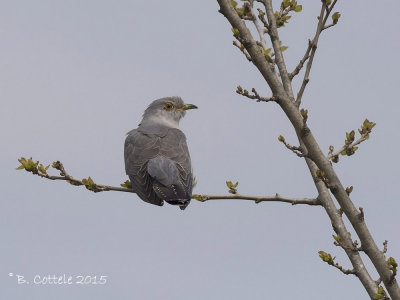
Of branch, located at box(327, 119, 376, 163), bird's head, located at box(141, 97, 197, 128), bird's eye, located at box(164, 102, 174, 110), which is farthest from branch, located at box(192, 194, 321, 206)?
bird's eye, located at box(164, 102, 174, 110)

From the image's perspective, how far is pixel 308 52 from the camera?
6973 millimetres

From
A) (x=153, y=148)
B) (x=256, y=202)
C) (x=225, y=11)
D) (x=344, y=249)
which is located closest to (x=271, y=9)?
(x=225, y=11)

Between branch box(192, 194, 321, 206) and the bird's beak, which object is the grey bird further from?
branch box(192, 194, 321, 206)

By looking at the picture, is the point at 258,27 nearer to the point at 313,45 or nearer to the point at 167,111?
the point at 313,45

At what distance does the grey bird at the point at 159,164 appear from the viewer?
9.45 m

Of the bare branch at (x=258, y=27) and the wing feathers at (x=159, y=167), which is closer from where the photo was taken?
the bare branch at (x=258, y=27)

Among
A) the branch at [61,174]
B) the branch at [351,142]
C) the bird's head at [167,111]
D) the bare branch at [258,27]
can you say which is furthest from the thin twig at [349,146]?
the bird's head at [167,111]

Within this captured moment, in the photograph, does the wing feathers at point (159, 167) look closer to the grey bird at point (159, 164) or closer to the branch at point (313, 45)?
the grey bird at point (159, 164)

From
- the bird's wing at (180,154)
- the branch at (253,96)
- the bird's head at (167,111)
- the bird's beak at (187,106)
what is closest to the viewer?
the branch at (253,96)

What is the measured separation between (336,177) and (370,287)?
1287 millimetres

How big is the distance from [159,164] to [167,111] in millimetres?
3182

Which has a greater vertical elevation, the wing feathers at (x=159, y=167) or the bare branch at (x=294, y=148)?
the wing feathers at (x=159, y=167)

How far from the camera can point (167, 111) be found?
1305cm

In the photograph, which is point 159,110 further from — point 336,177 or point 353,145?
point 336,177
